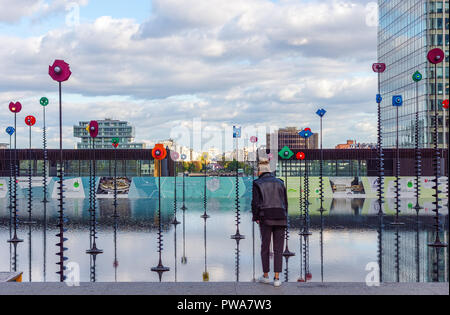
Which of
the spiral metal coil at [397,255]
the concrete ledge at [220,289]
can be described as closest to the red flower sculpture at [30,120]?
the spiral metal coil at [397,255]

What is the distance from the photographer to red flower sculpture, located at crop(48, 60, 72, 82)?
1316 cm

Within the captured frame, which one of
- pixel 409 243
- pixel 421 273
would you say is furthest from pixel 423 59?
pixel 421 273

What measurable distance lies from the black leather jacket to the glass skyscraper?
78605 mm

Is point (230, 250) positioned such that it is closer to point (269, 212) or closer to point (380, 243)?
point (380, 243)

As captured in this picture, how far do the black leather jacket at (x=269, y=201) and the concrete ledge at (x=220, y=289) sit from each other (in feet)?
3.57

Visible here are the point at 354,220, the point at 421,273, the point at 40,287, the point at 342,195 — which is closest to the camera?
the point at 40,287

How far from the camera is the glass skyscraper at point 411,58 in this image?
297 ft

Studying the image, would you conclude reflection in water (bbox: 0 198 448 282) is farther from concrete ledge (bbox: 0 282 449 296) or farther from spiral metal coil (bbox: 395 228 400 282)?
concrete ledge (bbox: 0 282 449 296)

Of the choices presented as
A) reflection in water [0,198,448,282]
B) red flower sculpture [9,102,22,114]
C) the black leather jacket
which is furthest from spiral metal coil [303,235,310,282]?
red flower sculpture [9,102,22,114]

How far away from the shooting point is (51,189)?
49.6 m

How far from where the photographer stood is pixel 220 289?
8.91m

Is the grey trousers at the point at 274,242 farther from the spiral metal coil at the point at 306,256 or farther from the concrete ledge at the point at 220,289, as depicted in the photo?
the spiral metal coil at the point at 306,256
